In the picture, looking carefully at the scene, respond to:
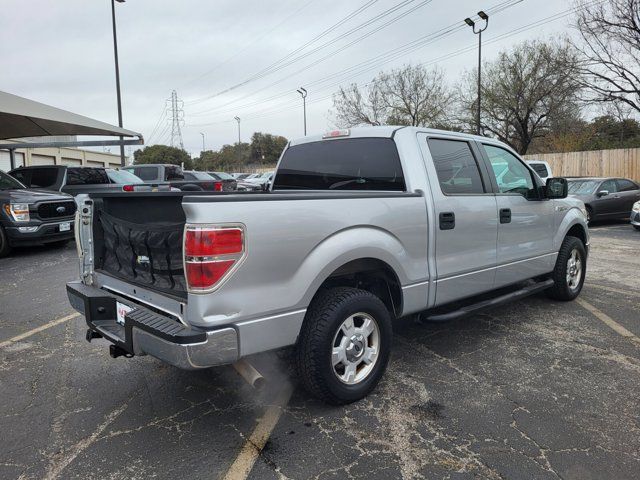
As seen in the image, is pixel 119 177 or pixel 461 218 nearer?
pixel 461 218

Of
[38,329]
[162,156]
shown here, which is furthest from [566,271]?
[162,156]

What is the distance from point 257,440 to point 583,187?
48.2 feet

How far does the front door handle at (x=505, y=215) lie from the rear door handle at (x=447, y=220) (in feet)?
2.46

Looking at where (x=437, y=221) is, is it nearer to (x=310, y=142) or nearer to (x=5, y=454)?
(x=310, y=142)

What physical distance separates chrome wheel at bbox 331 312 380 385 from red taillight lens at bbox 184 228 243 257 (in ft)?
3.17

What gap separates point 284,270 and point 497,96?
3349 cm

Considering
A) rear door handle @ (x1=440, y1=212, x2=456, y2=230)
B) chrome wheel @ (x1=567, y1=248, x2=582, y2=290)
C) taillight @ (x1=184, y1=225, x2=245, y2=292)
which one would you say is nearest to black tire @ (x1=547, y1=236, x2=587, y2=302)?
chrome wheel @ (x1=567, y1=248, x2=582, y2=290)

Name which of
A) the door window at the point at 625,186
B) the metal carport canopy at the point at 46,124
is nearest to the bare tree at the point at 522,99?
the door window at the point at 625,186

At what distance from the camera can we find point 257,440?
2.80 meters

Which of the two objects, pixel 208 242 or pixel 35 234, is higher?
pixel 208 242

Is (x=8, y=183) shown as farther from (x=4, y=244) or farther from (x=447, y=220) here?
(x=447, y=220)

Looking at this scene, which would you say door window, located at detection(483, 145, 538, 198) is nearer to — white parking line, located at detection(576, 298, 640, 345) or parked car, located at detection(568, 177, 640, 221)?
white parking line, located at detection(576, 298, 640, 345)

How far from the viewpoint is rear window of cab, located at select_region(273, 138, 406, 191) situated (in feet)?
12.5

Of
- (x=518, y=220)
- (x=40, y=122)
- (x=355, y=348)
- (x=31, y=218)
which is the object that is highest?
(x=40, y=122)
